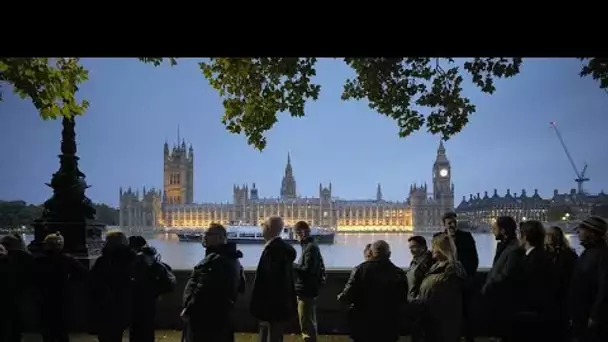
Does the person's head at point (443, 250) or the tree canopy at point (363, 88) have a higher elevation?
the tree canopy at point (363, 88)

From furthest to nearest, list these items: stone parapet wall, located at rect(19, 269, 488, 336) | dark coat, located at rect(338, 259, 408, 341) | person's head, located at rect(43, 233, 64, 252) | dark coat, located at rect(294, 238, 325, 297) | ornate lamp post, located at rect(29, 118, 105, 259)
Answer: ornate lamp post, located at rect(29, 118, 105, 259), stone parapet wall, located at rect(19, 269, 488, 336), dark coat, located at rect(294, 238, 325, 297), person's head, located at rect(43, 233, 64, 252), dark coat, located at rect(338, 259, 408, 341)

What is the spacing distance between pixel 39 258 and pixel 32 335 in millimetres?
1984

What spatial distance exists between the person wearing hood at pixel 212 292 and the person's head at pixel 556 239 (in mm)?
2538

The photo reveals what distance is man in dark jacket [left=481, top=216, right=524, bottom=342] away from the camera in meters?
4.15

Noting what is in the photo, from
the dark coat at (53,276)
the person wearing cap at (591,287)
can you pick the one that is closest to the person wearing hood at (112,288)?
the dark coat at (53,276)

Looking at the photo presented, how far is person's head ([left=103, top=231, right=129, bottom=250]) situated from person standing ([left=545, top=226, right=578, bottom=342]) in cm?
319

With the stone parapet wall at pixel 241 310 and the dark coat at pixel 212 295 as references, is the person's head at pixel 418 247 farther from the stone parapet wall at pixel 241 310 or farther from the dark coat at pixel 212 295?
the stone parapet wall at pixel 241 310

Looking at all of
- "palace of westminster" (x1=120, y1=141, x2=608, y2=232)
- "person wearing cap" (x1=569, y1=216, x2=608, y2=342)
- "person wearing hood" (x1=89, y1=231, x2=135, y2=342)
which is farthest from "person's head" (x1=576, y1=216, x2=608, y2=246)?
"palace of westminster" (x1=120, y1=141, x2=608, y2=232)

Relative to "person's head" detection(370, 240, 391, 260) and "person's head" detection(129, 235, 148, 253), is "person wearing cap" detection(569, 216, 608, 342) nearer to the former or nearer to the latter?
"person's head" detection(370, 240, 391, 260)

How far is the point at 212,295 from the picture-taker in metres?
3.84

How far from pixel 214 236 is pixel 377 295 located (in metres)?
1.25

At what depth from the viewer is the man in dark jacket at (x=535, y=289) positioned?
4082 millimetres
